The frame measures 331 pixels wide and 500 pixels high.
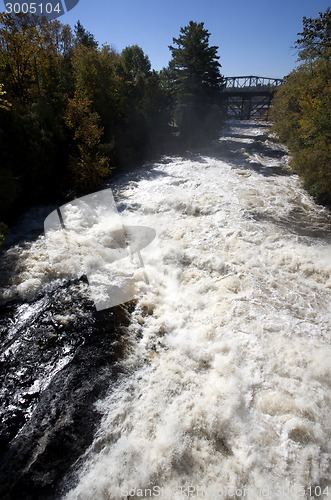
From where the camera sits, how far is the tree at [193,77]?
2234 cm

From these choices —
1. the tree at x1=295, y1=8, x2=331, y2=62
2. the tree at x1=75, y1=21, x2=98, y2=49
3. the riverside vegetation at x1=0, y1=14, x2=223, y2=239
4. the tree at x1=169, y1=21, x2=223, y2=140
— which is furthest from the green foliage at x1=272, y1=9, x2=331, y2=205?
the tree at x1=75, y1=21, x2=98, y2=49

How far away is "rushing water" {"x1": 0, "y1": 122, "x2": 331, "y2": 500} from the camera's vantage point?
3570 millimetres

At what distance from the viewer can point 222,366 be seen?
4.93 meters

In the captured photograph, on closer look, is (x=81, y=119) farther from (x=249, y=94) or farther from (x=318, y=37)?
(x=249, y=94)

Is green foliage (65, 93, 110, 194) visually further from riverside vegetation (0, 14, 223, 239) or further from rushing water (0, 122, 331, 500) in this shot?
rushing water (0, 122, 331, 500)

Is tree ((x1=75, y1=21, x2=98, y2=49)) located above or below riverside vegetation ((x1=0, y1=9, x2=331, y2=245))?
above

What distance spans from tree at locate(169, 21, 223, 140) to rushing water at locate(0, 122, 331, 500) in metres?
17.3

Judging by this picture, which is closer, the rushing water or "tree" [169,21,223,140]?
the rushing water

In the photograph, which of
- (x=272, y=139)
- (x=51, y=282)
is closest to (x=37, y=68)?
(x=51, y=282)

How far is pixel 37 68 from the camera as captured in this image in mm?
13781

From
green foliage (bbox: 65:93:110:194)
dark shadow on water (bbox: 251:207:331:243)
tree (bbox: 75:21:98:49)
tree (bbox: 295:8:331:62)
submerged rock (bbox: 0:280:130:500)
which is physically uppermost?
tree (bbox: 75:21:98:49)

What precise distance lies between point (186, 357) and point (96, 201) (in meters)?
8.92

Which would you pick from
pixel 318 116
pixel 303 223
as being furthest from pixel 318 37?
pixel 303 223

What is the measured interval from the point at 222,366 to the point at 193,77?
81.5 ft
